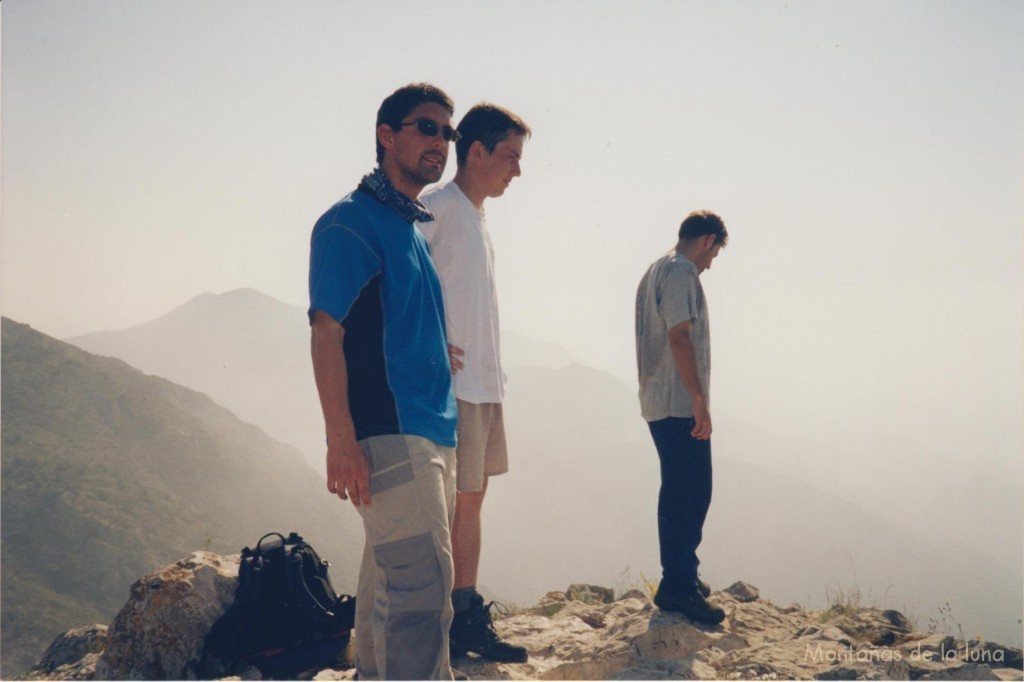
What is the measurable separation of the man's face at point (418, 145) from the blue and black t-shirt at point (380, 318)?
25 centimetres

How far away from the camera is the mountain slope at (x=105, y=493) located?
163 feet

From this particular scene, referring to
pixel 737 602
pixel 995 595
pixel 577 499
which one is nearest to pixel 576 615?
pixel 737 602

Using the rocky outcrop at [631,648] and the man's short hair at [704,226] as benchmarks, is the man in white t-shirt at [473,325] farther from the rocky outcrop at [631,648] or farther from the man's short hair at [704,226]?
the man's short hair at [704,226]

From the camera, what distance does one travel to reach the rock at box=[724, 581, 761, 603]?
6176 millimetres

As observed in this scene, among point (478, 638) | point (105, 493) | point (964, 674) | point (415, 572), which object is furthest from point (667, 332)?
point (105, 493)

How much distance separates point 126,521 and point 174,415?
26930 mm

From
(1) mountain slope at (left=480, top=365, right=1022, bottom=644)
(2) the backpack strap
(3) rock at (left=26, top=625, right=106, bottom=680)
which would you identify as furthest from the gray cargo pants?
(1) mountain slope at (left=480, top=365, right=1022, bottom=644)

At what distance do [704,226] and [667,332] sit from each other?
0.87 metres

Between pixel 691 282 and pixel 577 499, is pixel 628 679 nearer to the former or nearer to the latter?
pixel 691 282

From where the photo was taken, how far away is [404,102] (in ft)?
9.10

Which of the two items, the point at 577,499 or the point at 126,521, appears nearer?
the point at 126,521

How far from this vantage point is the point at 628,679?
12.1 feet

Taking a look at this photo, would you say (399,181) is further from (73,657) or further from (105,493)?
(105,493)

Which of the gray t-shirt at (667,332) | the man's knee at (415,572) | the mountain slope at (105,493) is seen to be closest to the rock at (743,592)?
the gray t-shirt at (667,332)
